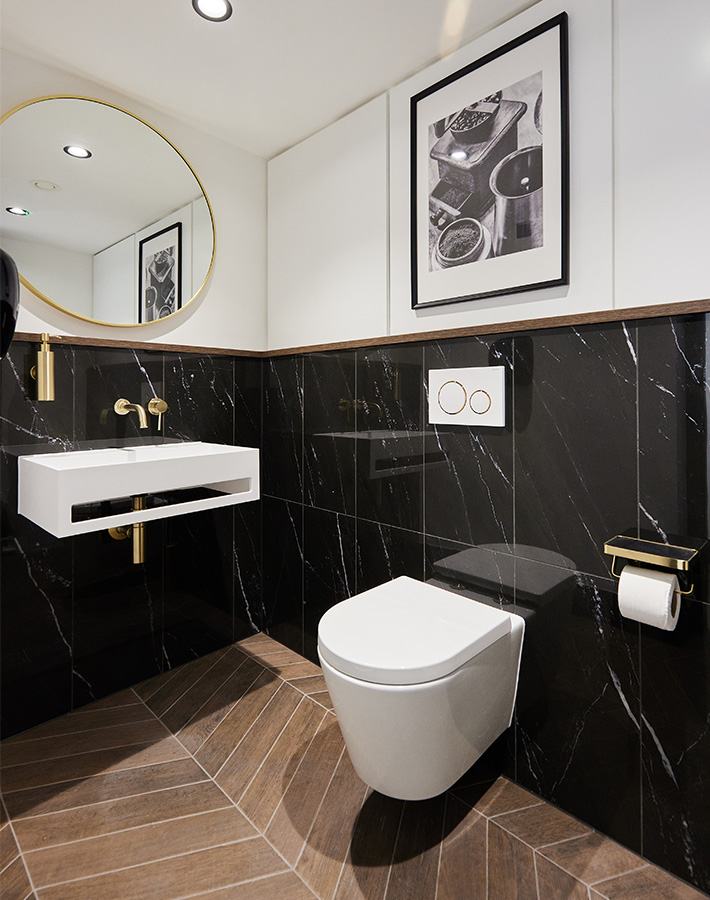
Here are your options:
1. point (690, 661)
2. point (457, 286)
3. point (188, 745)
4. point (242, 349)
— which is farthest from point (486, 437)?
point (188, 745)

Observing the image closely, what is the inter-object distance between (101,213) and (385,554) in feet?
5.35

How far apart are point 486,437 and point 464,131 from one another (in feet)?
3.16

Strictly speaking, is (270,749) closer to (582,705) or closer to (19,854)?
(19,854)

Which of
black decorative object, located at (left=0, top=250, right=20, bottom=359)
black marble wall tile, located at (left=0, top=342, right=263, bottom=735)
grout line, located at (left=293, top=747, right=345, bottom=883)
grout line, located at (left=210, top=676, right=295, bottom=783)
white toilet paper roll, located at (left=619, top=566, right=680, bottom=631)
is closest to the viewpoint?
black decorative object, located at (left=0, top=250, right=20, bottom=359)

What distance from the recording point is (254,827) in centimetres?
139

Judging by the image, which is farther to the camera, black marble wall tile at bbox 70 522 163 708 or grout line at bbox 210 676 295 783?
black marble wall tile at bbox 70 522 163 708

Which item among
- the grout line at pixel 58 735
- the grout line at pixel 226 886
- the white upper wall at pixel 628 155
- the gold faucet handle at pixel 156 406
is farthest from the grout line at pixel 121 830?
the white upper wall at pixel 628 155

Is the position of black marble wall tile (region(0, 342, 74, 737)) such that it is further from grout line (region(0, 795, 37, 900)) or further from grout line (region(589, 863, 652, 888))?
grout line (region(589, 863, 652, 888))

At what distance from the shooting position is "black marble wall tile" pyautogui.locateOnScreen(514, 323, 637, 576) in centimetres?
131

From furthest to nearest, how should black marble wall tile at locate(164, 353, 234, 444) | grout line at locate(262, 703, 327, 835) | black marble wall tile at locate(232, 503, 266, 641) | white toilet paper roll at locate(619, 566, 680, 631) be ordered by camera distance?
1. black marble wall tile at locate(232, 503, 266, 641)
2. black marble wall tile at locate(164, 353, 234, 444)
3. grout line at locate(262, 703, 327, 835)
4. white toilet paper roll at locate(619, 566, 680, 631)

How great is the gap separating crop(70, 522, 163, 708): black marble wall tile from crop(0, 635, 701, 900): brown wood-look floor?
157mm

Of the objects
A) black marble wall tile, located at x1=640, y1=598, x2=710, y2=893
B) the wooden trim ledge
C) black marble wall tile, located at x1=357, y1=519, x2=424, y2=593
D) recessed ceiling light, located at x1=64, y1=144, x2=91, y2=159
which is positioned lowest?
black marble wall tile, located at x1=640, y1=598, x2=710, y2=893

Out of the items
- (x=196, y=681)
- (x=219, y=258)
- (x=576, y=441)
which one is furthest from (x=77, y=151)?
(x=196, y=681)

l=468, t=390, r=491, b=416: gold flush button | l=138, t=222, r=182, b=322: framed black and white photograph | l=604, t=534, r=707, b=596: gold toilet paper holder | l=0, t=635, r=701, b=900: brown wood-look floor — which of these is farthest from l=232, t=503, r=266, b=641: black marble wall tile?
l=604, t=534, r=707, b=596: gold toilet paper holder
